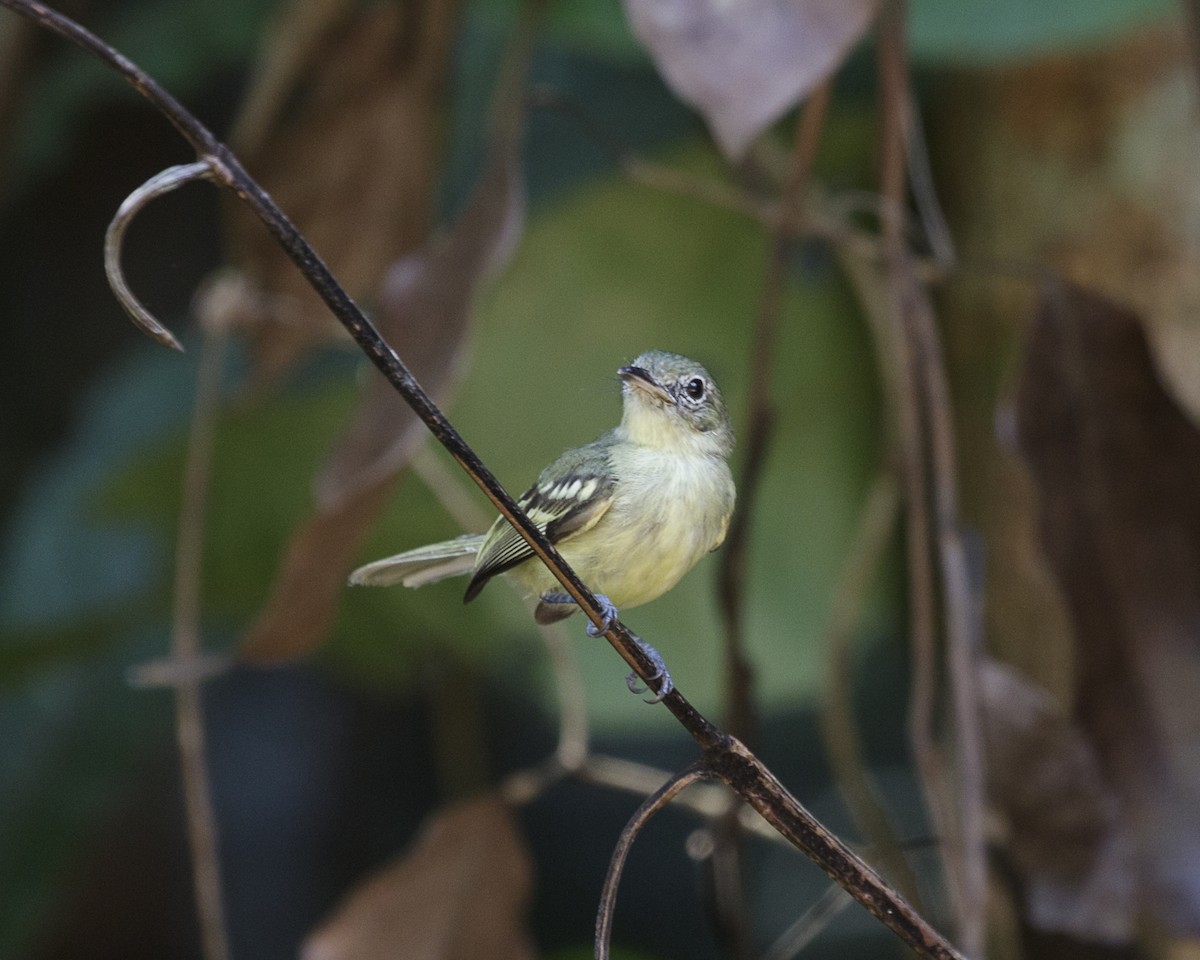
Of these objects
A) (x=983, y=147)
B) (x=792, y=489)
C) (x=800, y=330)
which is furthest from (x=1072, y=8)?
(x=792, y=489)

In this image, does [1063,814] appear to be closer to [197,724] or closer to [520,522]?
[197,724]

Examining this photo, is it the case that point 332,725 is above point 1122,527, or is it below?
below

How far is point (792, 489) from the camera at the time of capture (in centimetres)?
221

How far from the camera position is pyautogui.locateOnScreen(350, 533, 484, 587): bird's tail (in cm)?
61

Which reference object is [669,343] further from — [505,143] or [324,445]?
[505,143]

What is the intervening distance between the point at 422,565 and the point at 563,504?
8 cm

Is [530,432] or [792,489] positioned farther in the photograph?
[792,489]

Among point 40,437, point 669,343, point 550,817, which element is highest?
point 40,437

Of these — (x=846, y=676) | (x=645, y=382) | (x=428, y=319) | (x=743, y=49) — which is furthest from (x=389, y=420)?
(x=846, y=676)

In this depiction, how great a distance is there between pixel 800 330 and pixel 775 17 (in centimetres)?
124

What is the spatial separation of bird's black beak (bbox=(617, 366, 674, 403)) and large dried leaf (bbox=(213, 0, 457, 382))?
1154mm

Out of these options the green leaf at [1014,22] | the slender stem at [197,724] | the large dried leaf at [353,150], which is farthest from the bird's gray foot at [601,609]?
the green leaf at [1014,22]

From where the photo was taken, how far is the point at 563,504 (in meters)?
0.71

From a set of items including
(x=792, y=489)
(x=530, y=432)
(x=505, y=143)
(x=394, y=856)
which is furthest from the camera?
(x=394, y=856)
